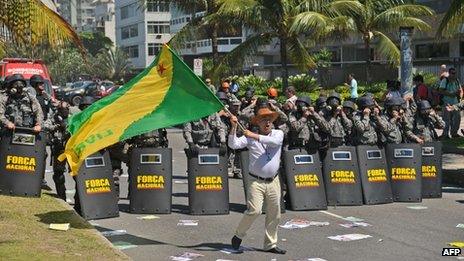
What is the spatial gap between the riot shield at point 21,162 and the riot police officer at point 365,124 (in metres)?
5.15

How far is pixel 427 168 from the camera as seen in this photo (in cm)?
1243

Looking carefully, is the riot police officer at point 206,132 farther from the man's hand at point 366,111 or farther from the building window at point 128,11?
the building window at point 128,11

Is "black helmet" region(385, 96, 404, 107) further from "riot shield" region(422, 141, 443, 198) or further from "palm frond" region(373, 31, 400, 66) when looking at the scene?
"palm frond" region(373, 31, 400, 66)

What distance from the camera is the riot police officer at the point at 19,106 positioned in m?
11.5

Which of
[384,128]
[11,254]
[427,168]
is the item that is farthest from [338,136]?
[11,254]

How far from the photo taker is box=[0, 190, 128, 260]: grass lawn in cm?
764

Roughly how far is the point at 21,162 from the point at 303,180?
444 centimetres

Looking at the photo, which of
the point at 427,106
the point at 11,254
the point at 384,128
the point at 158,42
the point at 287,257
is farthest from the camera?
the point at 158,42

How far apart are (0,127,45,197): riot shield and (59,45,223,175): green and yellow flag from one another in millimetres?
2295

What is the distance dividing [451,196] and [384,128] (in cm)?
191

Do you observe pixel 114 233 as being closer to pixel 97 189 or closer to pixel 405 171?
pixel 97 189

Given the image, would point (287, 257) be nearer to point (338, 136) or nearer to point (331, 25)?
point (338, 136)

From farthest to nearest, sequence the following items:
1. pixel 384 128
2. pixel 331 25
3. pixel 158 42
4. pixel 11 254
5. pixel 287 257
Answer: pixel 158 42 < pixel 331 25 < pixel 384 128 < pixel 287 257 < pixel 11 254

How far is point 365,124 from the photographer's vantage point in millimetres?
11867
